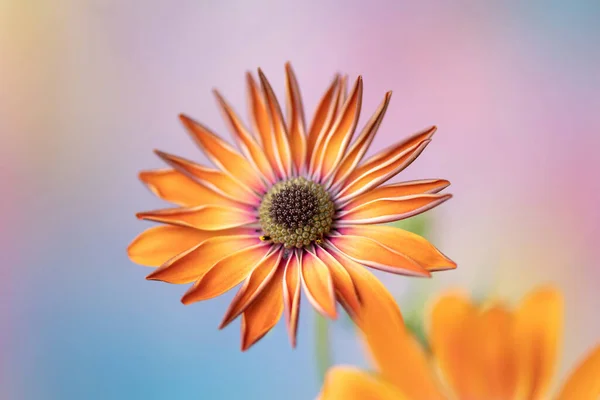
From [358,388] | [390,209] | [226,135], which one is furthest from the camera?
[226,135]

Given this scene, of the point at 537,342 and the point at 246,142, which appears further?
the point at 246,142

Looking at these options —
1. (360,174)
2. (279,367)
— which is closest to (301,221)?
(360,174)

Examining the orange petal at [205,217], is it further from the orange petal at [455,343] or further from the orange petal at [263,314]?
the orange petal at [455,343]

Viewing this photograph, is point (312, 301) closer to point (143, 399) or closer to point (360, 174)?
point (360, 174)

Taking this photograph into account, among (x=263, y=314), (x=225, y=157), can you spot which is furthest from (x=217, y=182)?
(x=263, y=314)

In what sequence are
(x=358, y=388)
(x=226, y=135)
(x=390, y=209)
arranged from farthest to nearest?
(x=226, y=135) → (x=390, y=209) → (x=358, y=388)

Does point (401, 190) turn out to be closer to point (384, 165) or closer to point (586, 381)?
point (384, 165)
